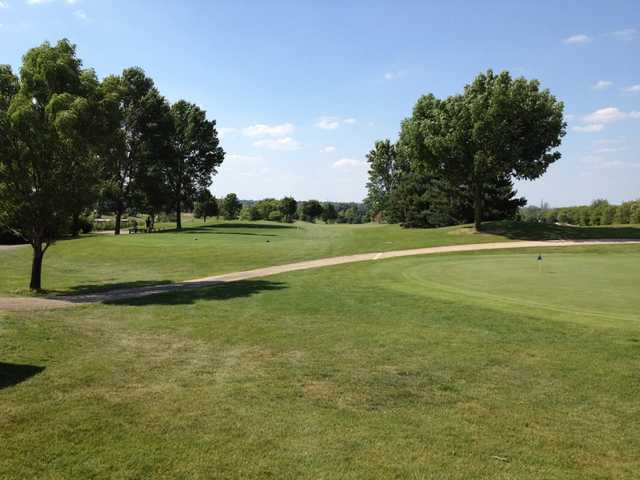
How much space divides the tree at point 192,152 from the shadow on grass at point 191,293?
5093 centimetres

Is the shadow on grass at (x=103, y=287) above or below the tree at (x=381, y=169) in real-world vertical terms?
below

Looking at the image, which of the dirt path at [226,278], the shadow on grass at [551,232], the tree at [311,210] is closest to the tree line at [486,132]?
the shadow on grass at [551,232]

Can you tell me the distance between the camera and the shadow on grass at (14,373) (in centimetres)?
727

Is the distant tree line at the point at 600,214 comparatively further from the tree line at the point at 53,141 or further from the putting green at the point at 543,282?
the tree line at the point at 53,141

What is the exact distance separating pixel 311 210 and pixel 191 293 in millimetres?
142478

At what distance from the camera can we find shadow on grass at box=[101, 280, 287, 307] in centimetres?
1543

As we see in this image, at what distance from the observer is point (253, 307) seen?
13.7 metres

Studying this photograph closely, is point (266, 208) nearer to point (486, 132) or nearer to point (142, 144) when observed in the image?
point (142, 144)

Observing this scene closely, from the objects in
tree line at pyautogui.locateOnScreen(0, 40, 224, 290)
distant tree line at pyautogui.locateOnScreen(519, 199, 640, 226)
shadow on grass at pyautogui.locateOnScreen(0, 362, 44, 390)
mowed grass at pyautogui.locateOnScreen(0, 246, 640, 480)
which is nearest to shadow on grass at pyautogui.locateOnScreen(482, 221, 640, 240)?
distant tree line at pyautogui.locateOnScreen(519, 199, 640, 226)

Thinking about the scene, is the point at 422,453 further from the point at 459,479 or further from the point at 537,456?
the point at 537,456

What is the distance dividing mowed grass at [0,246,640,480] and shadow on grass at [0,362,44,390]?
0.03m

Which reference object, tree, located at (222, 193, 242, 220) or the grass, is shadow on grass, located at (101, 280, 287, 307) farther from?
tree, located at (222, 193, 242, 220)

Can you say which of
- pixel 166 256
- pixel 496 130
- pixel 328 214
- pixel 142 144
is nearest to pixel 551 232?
pixel 496 130

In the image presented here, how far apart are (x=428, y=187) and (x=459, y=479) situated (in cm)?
6050
